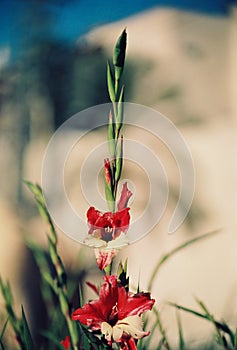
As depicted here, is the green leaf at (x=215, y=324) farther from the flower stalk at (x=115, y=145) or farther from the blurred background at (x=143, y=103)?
the flower stalk at (x=115, y=145)

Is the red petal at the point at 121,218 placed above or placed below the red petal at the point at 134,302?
above

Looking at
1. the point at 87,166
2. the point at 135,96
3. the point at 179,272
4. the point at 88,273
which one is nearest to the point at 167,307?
the point at 179,272

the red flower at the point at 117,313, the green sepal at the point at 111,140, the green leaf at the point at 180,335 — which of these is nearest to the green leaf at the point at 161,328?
the green leaf at the point at 180,335

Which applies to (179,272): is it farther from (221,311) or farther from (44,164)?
(44,164)

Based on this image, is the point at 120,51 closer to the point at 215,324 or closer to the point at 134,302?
the point at 134,302

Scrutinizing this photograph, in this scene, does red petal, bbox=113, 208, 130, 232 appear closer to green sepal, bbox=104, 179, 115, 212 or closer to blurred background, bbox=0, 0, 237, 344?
green sepal, bbox=104, 179, 115, 212

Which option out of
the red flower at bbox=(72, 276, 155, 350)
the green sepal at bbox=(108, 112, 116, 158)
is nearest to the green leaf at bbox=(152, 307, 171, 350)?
the red flower at bbox=(72, 276, 155, 350)
